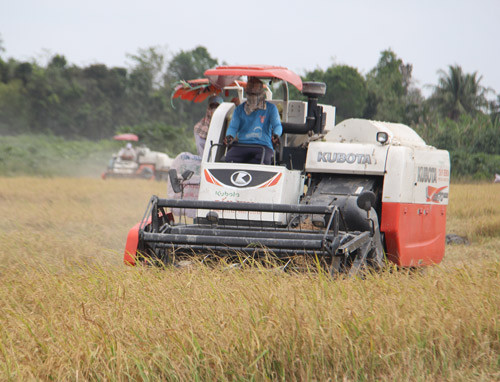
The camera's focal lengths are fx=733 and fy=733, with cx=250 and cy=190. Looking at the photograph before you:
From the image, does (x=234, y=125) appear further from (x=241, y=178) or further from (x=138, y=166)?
(x=138, y=166)

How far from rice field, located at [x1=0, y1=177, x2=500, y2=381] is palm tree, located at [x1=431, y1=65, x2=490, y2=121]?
4281 cm

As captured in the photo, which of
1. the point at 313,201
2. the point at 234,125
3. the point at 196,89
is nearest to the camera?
the point at 313,201

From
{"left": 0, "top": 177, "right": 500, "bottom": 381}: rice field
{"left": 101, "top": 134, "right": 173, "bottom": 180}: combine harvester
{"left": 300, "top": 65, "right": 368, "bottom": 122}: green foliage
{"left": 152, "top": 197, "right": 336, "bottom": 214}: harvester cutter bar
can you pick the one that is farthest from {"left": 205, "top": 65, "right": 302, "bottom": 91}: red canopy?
{"left": 300, "top": 65, "right": 368, "bottom": 122}: green foliage

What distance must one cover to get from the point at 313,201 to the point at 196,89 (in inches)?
104

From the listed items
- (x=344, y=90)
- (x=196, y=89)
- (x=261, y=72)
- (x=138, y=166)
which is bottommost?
(x=138, y=166)

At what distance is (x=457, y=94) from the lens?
48156 mm

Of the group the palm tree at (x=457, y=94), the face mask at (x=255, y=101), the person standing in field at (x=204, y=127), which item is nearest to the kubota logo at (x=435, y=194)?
the face mask at (x=255, y=101)

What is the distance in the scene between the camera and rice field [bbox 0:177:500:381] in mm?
3777

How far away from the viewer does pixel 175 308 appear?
4473 millimetres

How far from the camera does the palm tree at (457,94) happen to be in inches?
1844

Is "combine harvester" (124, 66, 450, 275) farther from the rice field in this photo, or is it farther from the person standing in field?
the person standing in field

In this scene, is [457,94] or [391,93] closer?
[391,93]

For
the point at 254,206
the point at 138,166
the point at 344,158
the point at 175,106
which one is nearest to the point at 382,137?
the point at 344,158

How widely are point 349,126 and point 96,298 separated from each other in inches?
152
